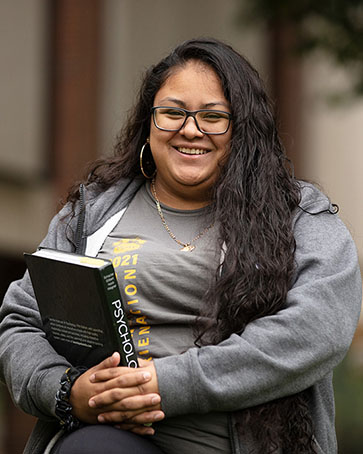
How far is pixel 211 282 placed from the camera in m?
3.23

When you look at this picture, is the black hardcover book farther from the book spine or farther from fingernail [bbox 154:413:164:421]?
fingernail [bbox 154:413:164:421]

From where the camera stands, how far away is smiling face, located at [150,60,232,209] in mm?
3400

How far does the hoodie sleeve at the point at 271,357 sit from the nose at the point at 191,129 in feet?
2.05

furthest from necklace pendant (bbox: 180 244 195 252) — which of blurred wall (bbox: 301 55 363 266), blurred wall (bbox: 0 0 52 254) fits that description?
blurred wall (bbox: 301 55 363 266)

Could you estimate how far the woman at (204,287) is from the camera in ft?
9.97

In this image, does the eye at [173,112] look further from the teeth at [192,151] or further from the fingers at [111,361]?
the fingers at [111,361]

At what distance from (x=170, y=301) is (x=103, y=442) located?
1.68 ft

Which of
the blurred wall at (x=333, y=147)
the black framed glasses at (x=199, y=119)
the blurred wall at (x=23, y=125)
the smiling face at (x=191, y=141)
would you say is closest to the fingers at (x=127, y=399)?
the smiling face at (x=191, y=141)

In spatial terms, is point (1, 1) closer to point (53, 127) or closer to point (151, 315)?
point (53, 127)

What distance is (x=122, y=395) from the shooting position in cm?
301

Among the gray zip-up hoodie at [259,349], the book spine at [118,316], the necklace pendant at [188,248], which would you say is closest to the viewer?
the book spine at [118,316]

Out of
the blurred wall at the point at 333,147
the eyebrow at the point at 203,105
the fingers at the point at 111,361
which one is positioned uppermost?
the eyebrow at the point at 203,105

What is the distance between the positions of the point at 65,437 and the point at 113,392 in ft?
0.84

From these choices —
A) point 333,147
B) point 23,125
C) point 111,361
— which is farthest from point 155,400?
point 333,147
